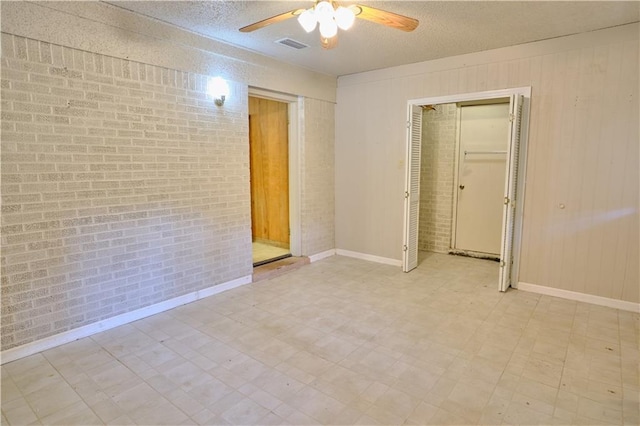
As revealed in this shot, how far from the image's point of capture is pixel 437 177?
5.68 meters

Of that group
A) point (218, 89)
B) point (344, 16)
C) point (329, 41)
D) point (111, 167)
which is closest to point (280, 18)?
point (329, 41)

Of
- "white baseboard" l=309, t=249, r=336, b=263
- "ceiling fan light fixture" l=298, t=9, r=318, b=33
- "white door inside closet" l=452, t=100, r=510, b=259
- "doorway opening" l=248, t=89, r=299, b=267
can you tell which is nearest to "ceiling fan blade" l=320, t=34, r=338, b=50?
"ceiling fan light fixture" l=298, t=9, r=318, b=33

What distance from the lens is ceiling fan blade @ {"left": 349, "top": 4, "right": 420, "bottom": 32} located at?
7.73 ft

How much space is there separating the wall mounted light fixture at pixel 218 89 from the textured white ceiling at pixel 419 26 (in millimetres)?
415

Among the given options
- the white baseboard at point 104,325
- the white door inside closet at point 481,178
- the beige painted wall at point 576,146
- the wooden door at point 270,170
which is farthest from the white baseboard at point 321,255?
the beige painted wall at point 576,146

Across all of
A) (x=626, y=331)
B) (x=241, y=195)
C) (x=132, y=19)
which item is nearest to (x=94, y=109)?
(x=132, y=19)

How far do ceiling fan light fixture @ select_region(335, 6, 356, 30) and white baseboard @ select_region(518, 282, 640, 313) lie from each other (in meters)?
3.38

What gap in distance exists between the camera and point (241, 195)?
4.14 m

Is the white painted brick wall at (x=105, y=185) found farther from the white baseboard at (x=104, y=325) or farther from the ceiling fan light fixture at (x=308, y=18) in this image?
the ceiling fan light fixture at (x=308, y=18)

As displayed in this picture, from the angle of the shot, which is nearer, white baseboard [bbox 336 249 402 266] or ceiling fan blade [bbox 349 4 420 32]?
ceiling fan blade [bbox 349 4 420 32]

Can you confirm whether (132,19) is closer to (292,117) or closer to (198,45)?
(198,45)

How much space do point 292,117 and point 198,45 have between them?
5.47 ft

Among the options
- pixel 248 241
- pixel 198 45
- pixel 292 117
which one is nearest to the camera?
pixel 198 45

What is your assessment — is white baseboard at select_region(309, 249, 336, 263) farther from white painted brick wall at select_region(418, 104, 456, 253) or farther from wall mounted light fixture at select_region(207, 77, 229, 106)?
wall mounted light fixture at select_region(207, 77, 229, 106)
